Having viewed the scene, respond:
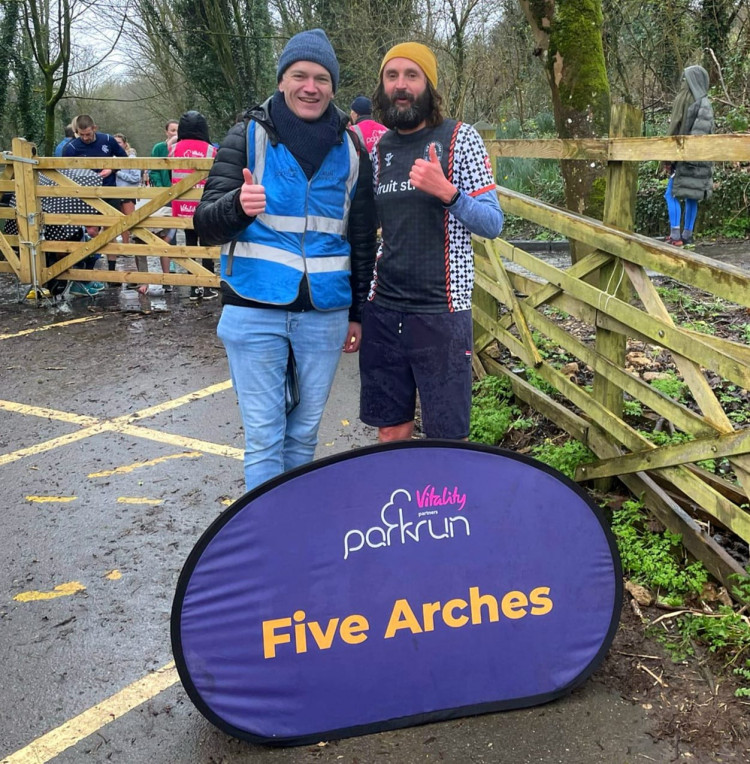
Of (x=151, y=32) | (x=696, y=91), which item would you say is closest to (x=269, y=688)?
(x=696, y=91)

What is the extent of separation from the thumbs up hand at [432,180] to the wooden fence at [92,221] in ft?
20.2


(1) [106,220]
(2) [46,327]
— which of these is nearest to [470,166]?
(2) [46,327]

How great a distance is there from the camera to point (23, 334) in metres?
8.01

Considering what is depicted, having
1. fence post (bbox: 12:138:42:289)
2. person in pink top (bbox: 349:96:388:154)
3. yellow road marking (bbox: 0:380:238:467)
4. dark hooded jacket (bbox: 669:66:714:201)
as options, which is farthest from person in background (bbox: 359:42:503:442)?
dark hooded jacket (bbox: 669:66:714:201)

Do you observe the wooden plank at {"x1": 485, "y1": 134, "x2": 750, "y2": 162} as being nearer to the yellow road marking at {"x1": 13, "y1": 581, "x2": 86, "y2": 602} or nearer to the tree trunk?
the tree trunk

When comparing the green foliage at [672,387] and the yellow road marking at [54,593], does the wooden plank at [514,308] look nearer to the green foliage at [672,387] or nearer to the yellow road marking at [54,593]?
the green foliage at [672,387]

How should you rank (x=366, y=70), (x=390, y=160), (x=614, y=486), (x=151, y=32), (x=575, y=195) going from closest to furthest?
(x=390, y=160) → (x=614, y=486) → (x=575, y=195) → (x=366, y=70) → (x=151, y=32)

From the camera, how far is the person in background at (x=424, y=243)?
2.86 metres

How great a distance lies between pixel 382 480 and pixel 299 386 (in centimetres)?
79

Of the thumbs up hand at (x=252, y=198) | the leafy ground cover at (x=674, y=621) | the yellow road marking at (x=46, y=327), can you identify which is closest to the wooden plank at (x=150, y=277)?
the yellow road marking at (x=46, y=327)

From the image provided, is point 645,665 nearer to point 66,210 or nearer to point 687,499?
point 687,499

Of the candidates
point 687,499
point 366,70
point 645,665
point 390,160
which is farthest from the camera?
point 366,70

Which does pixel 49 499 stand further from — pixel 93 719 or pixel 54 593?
pixel 93 719

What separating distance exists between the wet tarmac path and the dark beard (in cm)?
205
